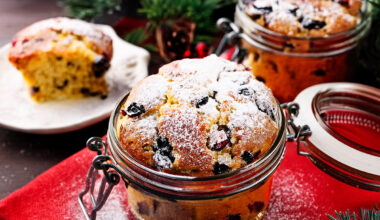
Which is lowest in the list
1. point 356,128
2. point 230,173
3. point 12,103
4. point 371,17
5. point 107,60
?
point 12,103

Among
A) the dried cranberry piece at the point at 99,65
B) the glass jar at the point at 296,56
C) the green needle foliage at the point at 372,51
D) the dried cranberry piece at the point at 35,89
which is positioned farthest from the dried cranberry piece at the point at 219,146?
the dried cranberry piece at the point at 35,89

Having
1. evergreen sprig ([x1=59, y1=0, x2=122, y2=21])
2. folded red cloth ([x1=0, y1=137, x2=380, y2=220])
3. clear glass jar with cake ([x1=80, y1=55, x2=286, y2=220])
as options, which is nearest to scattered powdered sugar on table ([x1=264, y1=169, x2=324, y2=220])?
folded red cloth ([x1=0, y1=137, x2=380, y2=220])

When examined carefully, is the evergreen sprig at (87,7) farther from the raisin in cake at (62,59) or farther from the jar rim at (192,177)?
the jar rim at (192,177)

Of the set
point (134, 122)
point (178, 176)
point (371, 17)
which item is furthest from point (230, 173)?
point (371, 17)

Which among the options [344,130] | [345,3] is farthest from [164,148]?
[345,3]

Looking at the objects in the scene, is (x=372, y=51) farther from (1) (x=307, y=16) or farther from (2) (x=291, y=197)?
(2) (x=291, y=197)

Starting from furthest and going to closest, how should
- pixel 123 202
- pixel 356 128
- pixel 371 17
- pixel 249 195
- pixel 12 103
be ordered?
pixel 12 103
pixel 371 17
pixel 356 128
pixel 123 202
pixel 249 195

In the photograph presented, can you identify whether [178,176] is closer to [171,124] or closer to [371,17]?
[171,124]
